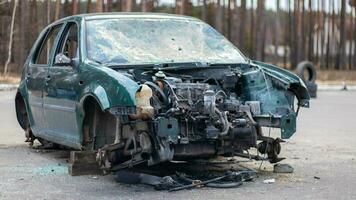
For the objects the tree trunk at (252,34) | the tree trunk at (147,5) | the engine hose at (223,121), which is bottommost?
the tree trunk at (252,34)

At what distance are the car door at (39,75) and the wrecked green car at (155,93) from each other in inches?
1.4

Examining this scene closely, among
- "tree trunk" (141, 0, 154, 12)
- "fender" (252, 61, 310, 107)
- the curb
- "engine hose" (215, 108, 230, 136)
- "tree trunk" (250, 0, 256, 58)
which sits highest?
"tree trunk" (141, 0, 154, 12)

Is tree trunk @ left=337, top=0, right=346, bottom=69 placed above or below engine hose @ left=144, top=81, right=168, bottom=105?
below

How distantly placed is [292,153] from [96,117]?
10.5ft

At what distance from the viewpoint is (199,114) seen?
6539mm

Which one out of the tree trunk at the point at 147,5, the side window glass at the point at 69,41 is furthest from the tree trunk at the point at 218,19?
the side window glass at the point at 69,41

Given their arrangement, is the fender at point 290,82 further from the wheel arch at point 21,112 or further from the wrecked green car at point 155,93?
the wheel arch at point 21,112

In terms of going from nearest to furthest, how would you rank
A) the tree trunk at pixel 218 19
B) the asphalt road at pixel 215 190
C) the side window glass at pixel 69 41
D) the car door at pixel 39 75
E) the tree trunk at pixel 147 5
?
the asphalt road at pixel 215 190 → the side window glass at pixel 69 41 → the car door at pixel 39 75 → the tree trunk at pixel 147 5 → the tree trunk at pixel 218 19

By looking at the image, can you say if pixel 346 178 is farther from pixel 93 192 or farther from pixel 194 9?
pixel 194 9

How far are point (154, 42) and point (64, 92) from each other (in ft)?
3.87

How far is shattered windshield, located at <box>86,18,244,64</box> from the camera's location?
731cm

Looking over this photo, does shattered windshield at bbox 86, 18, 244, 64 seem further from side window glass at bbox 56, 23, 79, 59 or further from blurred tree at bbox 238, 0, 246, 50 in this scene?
blurred tree at bbox 238, 0, 246, 50

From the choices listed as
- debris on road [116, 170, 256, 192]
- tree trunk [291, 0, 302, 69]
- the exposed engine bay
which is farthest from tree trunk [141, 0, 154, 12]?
debris on road [116, 170, 256, 192]

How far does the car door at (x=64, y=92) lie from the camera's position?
7359 millimetres
